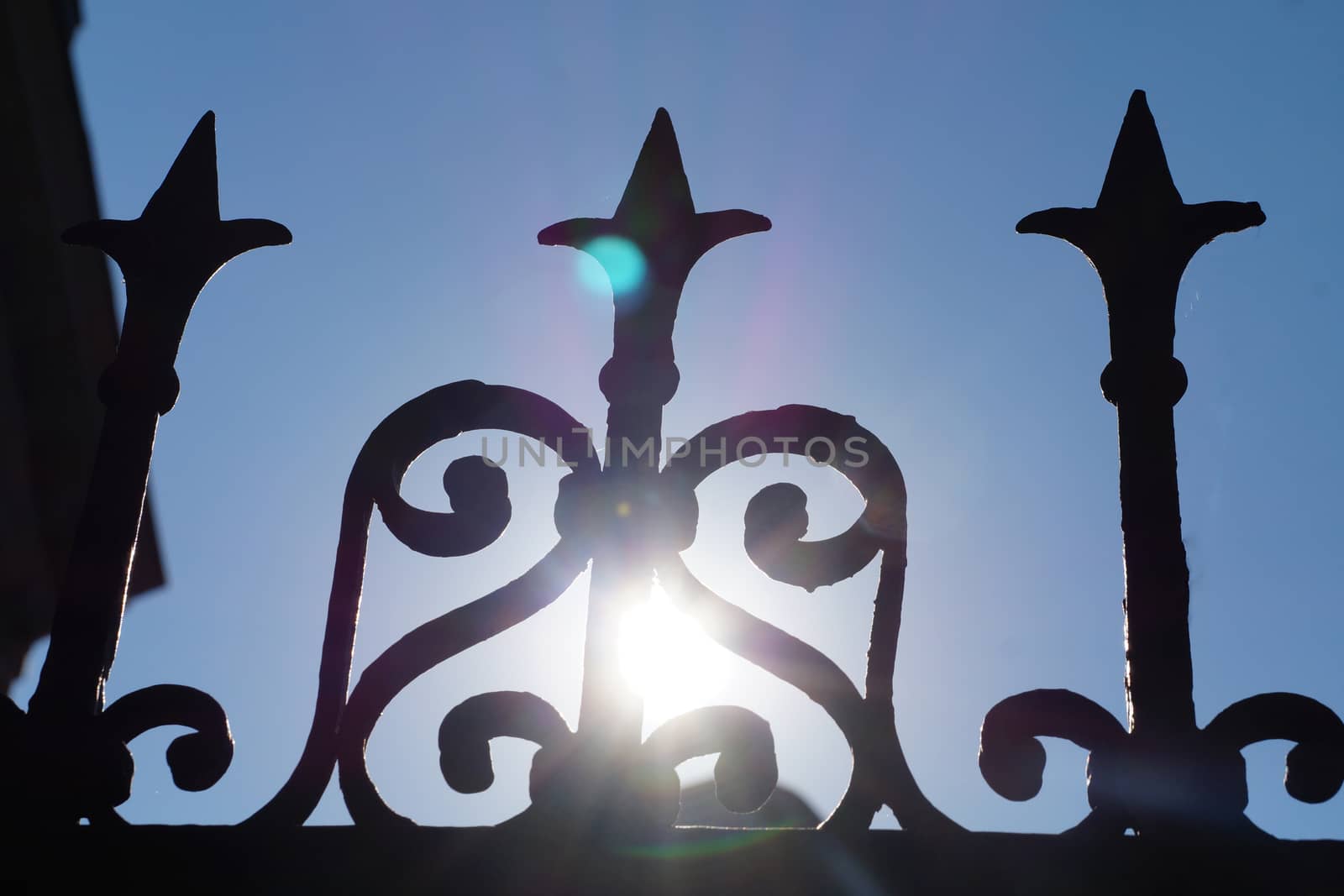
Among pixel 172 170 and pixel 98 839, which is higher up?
pixel 172 170

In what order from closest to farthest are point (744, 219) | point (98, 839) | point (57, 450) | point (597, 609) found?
point (98, 839) → point (597, 609) → point (744, 219) → point (57, 450)

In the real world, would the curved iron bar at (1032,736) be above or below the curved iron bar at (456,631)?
below

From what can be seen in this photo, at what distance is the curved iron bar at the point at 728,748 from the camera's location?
6.25 ft

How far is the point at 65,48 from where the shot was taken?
7.53 m

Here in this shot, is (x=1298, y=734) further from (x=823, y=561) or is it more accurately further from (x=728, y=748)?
(x=728, y=748)

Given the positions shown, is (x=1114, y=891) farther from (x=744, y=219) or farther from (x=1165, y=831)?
(x=744, y=219)

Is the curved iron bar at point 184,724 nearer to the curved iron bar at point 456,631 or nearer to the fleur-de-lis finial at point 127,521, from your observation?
the fleur-de-lis finial at point 127,521

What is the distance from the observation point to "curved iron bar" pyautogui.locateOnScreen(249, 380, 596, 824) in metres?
2.07

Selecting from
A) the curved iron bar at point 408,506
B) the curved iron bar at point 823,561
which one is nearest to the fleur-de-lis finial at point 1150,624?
the curved iron bar at point 823,561

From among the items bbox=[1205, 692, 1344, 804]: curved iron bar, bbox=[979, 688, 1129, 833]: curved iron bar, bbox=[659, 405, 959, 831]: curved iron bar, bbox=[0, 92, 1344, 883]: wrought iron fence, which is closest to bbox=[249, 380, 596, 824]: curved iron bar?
bbox=[0, 92, 1344, 883]: wrought iron fence

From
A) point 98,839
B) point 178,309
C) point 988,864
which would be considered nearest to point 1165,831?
point 988,864

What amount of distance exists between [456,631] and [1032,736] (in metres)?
0.99

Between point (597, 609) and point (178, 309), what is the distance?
3.47 ft

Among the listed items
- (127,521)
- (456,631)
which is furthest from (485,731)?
(127,521)
